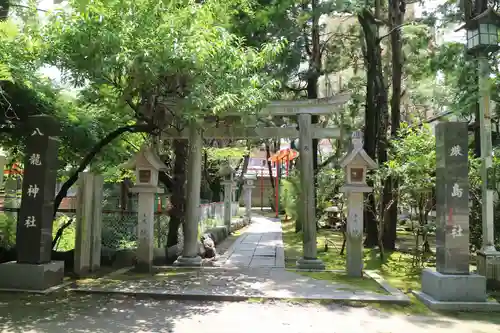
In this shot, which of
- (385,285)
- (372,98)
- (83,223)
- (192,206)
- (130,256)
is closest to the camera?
(385,285)

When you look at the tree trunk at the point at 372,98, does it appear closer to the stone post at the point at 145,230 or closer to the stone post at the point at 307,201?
the stone post at the point at 307,201

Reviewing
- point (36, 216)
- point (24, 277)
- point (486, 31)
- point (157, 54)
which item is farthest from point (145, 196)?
point (486, 31)

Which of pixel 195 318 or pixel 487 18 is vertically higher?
pixel 487 18

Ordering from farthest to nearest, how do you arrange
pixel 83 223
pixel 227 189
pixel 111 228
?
pixel 227 189 < pixel 111 228 < pixel 83 223

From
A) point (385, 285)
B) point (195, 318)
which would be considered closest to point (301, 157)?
point (385, 285)

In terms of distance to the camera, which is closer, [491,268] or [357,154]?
[491,268]

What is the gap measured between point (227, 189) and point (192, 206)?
33.0 feet

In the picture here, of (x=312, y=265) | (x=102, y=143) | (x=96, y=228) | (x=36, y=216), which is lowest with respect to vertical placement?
(x=312, y=265)

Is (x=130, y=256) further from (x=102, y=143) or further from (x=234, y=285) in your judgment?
(x=234, y=285)

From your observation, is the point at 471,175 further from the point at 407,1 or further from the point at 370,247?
the point at 407,1

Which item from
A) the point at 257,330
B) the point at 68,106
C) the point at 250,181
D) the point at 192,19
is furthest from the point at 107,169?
the point at 250,181

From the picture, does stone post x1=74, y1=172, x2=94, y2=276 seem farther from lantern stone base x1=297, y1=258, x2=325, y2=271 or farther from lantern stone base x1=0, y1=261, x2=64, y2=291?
lantern stone base x1=297, y1=258, x2=325, y2=271

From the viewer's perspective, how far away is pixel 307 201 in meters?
10.5

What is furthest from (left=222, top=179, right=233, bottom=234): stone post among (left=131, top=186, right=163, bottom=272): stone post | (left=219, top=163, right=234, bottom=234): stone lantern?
(left=131, top=186, right=163, bottom=272): stone post
